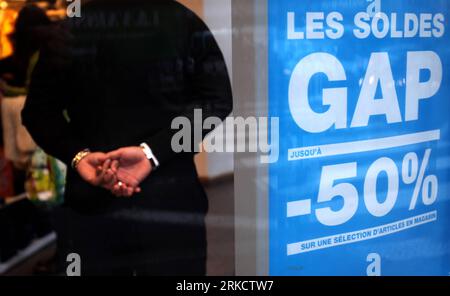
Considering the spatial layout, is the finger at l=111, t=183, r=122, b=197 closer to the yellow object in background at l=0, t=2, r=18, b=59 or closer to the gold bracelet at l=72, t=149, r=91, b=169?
the gold bracelet at l=72, t=149, r=91, b=169

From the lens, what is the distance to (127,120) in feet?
6.64

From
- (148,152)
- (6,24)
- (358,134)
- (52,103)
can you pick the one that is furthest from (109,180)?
(358,134)

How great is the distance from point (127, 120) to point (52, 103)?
0.25m

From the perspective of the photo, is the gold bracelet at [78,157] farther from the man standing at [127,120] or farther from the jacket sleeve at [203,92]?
the jacket sleeve at [203,92]

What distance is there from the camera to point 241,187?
2094mm

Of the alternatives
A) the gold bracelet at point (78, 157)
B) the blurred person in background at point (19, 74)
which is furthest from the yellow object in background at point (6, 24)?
the gold bracelet at point (78, 157)

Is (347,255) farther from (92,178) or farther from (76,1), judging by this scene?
(76,1)

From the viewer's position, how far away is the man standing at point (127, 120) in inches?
77.2

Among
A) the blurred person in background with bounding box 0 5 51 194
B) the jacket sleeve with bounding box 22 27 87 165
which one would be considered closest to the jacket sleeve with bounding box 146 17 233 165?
the jacket sleeve with bounding box 22 27 87 165

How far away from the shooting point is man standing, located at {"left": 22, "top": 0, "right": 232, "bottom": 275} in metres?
1.96

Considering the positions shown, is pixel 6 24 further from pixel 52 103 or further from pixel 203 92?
pixel 203 92

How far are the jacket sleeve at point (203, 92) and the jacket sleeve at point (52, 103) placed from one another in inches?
10.7
